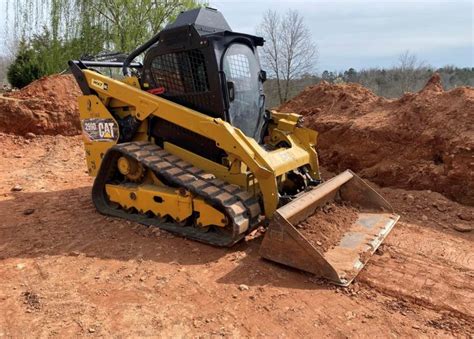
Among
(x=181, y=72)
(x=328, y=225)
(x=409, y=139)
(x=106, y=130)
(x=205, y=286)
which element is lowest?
(x=205, y=286)

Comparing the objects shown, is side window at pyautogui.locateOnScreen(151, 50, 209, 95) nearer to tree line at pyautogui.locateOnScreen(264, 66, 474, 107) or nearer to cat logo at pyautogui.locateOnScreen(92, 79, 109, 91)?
cat logo at pyautogui.locateOnScreen(92, 79, 109, 91)

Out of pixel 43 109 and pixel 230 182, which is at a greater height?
pixel 43 109

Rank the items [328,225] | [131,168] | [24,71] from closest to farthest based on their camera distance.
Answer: [328,225], [131,168], [24,71]

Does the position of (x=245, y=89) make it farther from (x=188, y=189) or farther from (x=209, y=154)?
(x=188, y=189)

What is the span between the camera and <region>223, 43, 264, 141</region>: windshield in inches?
195

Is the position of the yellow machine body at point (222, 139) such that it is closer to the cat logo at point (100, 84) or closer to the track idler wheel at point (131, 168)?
the cat logo at point (100, 84)

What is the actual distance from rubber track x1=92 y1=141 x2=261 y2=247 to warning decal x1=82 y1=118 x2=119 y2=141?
384 mm

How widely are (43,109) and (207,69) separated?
279 inches

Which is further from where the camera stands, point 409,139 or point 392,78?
point 392,78

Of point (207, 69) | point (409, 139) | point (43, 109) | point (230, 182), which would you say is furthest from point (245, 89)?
point (43, 109)

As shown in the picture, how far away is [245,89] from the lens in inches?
203

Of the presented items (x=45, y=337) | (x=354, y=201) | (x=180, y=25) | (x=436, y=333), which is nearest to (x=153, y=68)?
(x=180, y=25)

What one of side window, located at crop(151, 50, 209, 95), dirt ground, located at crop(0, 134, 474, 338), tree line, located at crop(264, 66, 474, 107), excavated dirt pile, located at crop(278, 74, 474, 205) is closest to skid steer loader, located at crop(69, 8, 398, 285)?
side window, located at crop(151, 50, 209, 95)

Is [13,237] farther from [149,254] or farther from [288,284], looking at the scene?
[288,284]
